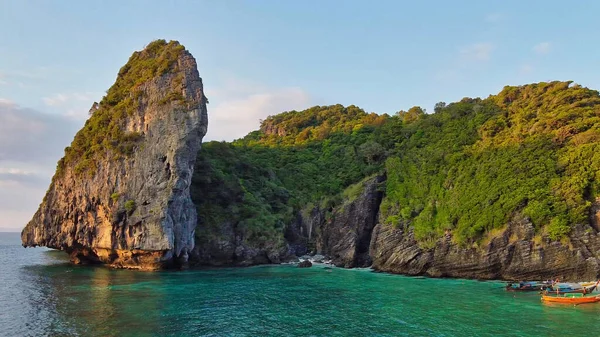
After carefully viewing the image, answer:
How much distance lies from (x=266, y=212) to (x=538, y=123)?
4140 centimetres

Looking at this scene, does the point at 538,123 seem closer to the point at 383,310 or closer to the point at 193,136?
the point at 383,310

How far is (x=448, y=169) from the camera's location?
2228 inches

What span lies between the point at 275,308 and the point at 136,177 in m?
32.4

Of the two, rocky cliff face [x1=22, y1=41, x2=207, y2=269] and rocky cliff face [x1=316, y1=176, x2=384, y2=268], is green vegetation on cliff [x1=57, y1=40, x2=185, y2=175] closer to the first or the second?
rocky cliff face [x1=22, y1=41, x2=207, y2=269]

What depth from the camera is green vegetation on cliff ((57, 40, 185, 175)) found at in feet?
184

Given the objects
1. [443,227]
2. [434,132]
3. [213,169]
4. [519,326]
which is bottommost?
[519,326]

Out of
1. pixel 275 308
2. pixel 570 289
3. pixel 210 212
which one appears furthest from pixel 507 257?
pixel 210 212

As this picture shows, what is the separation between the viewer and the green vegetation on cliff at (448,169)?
145 feet

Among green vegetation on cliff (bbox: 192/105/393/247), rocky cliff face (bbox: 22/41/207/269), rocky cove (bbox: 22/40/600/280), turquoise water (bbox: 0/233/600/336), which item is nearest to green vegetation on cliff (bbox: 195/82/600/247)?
green vegetation on cliff (bbox: 192/105/393/247)

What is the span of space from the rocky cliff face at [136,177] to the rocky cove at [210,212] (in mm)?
179

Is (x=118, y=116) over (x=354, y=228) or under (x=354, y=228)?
over

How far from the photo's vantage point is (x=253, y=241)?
60156mm

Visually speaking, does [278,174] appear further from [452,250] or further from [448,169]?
[452,250]

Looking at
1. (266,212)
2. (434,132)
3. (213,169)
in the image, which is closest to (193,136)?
(213,169)
